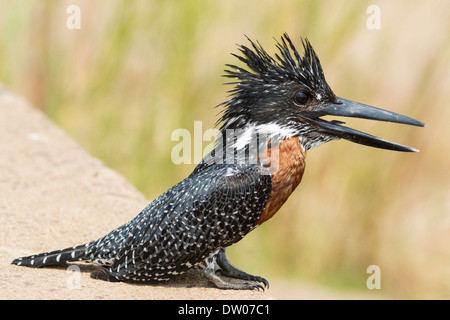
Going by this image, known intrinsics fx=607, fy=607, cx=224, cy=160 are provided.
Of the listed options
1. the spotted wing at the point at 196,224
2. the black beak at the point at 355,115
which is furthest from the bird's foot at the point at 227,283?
the black beak at the point at 355,115

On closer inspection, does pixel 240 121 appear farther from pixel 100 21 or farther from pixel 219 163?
pixel 100 21

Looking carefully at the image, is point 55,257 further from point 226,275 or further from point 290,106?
point 290,106

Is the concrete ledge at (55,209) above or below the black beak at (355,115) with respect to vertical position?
below

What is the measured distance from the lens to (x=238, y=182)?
12.4ft

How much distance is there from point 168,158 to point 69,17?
9.35ft

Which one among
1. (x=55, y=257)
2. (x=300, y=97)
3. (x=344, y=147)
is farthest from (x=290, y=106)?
(x=344, y=147)

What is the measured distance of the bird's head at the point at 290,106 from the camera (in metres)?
3.92

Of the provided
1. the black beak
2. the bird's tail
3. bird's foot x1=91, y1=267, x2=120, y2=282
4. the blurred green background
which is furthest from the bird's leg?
the blurred green background

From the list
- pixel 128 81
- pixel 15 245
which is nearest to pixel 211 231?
pixel 15 245

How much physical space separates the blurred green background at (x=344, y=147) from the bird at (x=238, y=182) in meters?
3.11

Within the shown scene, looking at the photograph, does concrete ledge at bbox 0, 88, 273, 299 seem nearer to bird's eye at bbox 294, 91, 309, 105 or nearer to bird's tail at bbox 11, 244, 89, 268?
bird's tail at bbox 11, 244, 89, 268

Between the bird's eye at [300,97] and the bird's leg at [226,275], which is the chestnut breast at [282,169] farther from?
the bird's leg at [226,275]

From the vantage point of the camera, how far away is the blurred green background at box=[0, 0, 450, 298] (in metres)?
6.97

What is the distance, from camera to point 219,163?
3996 millimetres
